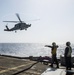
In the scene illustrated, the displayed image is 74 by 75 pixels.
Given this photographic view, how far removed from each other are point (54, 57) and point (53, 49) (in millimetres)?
594

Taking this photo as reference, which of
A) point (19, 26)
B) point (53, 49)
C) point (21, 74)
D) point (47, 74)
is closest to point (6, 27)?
point (19, 26)

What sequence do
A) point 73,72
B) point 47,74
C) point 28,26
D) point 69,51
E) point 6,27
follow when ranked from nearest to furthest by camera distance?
point 73,72
point 47,74
point 69,51
point 28,26
point 6,27

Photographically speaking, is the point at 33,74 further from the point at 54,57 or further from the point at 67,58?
the point at 54,57

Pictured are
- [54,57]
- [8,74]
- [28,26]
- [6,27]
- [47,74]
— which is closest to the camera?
[47,74]

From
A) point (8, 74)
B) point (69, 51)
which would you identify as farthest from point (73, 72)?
point (69, 51)

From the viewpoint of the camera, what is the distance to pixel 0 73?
10070mm

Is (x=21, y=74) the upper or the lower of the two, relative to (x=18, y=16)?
lower

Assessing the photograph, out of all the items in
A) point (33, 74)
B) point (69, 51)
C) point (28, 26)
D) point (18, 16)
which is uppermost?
point (18, 16)

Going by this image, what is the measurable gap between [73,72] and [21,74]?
5.41 m

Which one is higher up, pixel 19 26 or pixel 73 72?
pixel 19 26

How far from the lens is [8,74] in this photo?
10023 mm

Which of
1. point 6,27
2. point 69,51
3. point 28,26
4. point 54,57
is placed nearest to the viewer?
point 69,51

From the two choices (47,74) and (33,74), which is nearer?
(47,74)

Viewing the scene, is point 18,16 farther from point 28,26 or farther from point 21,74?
point 21,74
